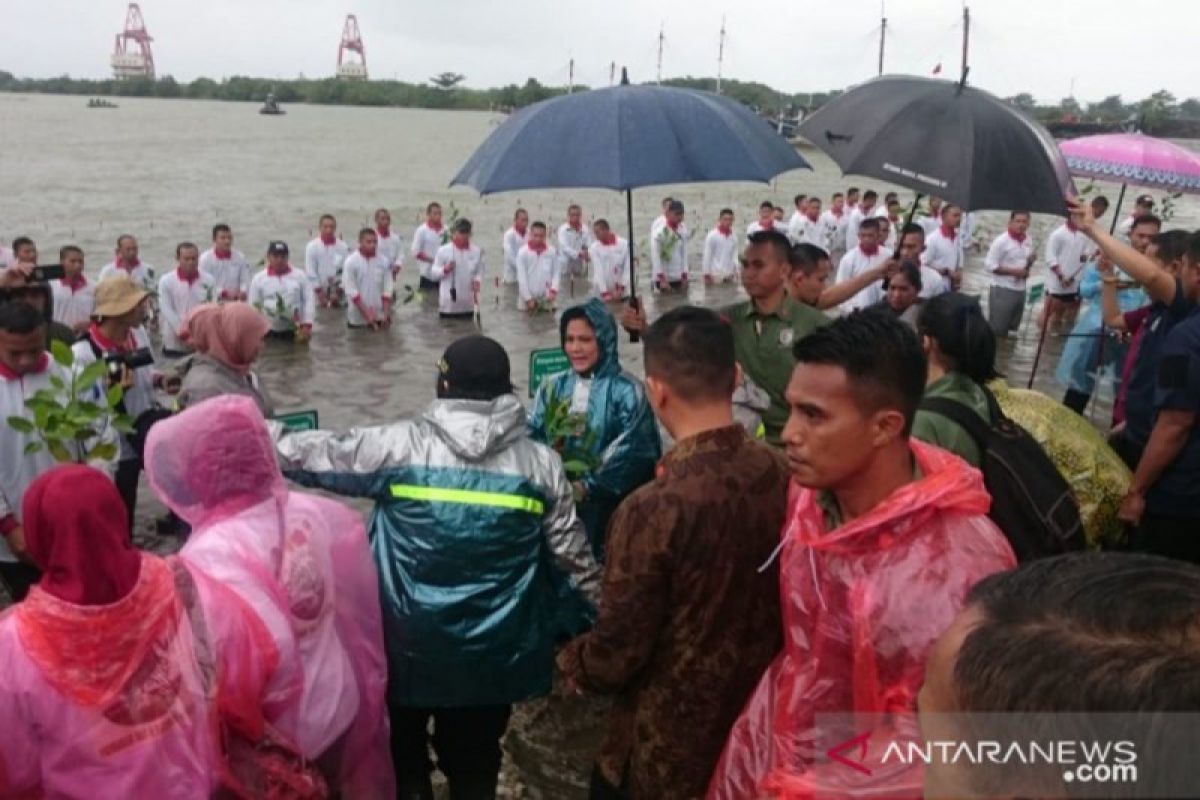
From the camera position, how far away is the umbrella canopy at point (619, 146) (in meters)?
3.68

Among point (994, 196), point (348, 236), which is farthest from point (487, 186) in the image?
point (348, 236)

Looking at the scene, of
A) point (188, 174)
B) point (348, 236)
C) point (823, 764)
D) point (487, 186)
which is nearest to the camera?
point (823, 764)

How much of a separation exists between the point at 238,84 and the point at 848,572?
14997 cm

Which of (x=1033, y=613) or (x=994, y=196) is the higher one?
(x=994, y=196)

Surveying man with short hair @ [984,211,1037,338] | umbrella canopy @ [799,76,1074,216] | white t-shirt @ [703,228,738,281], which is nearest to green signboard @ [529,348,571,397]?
umbrella canopy @ [799,76,1074,216]

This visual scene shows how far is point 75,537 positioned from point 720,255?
592 inches

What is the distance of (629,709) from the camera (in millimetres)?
2396

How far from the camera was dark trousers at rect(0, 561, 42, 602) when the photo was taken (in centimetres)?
401

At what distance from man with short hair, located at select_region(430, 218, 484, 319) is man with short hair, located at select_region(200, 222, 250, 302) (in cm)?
252

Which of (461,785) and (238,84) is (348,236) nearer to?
(461,785)

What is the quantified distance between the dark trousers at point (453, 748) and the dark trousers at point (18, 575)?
2007 millimetres

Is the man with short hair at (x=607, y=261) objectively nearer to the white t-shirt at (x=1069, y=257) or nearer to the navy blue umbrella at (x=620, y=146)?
the white t-shirt at (x=1069, y=257)

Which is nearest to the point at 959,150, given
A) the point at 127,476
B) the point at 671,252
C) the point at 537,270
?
the point at 127,476

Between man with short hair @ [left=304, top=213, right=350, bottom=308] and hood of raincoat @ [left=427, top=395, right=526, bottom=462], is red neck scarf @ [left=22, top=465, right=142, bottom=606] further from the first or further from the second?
man with short hair @ [left=304, top=213, right=350, bottom=308]
